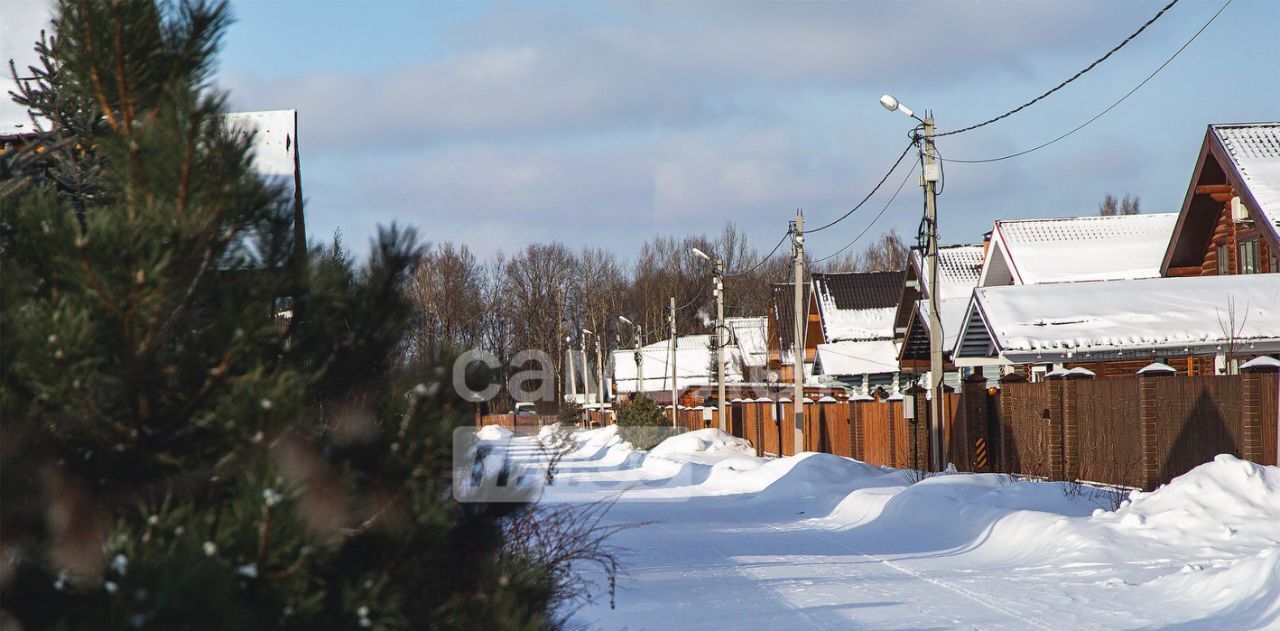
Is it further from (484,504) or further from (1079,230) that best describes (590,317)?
(484,504)

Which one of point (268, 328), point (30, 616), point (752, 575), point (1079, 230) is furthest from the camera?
point (1079, 230)

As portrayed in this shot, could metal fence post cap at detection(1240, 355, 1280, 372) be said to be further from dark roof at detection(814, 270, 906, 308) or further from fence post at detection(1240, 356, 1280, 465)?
dark roof at detection(814, 270, 906, 308)

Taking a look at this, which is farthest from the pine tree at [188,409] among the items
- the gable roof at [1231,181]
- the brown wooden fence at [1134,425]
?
the gable roof at [1231,181]

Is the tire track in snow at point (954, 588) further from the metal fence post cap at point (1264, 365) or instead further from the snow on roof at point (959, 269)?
the snow on roof at point (959, 269)

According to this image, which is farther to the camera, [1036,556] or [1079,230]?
[1079,230]

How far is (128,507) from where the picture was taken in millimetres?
3049

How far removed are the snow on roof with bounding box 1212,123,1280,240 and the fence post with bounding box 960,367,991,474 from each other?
21.7 ft

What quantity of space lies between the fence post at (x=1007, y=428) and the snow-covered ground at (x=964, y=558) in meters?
3.54

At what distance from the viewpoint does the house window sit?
27.0m

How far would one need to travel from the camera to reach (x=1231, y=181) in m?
26.0

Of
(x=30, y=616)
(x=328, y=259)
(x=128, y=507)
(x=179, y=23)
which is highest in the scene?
(x=179, y=23)

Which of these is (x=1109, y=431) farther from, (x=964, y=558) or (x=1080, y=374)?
(x=964, y=558)

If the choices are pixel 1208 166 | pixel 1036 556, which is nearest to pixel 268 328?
pixel 1036 556

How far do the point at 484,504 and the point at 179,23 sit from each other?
1616 mm
